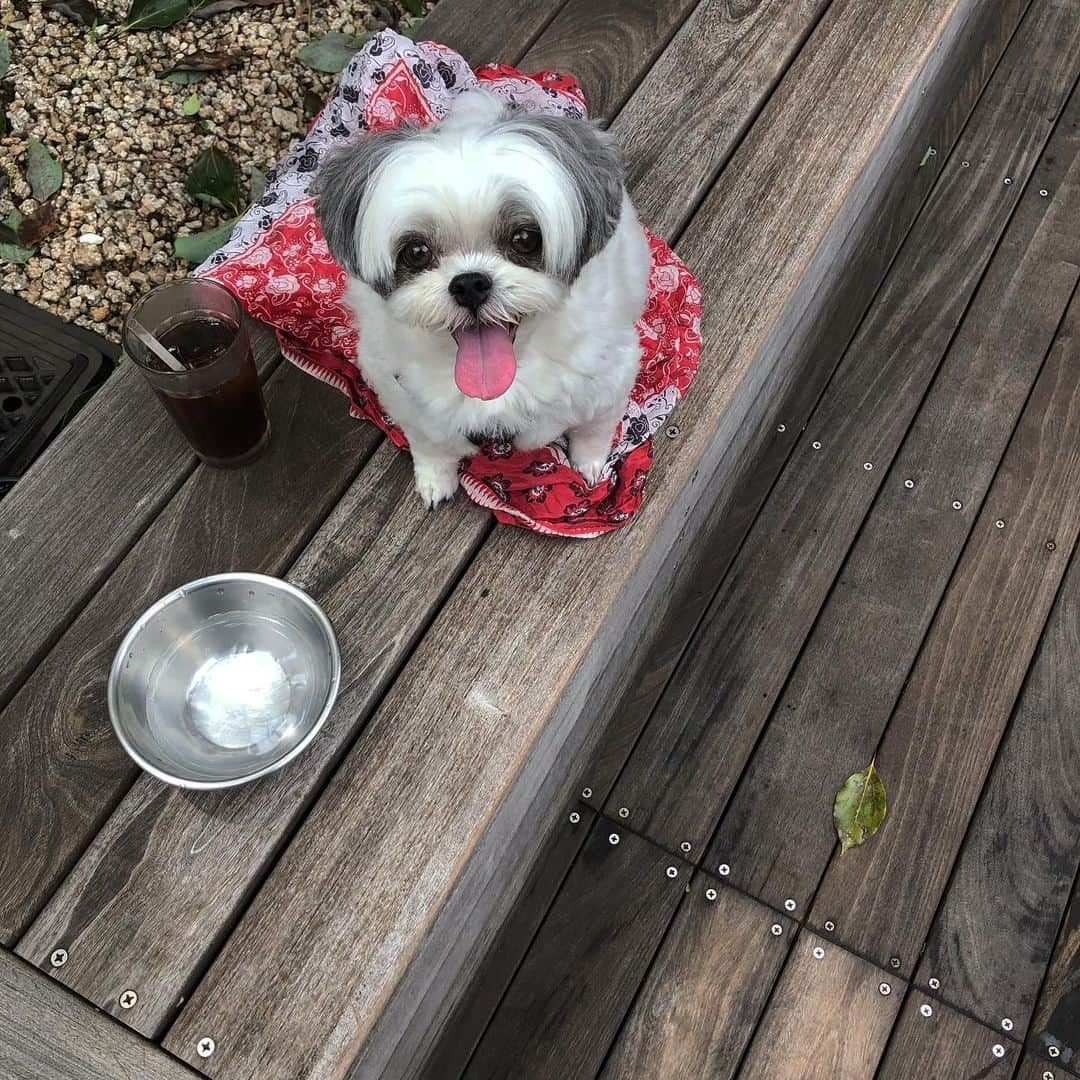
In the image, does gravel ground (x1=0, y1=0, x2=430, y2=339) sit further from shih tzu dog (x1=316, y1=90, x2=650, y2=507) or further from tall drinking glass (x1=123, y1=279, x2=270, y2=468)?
shih tzu dog (x1=316, y1=90, x2=650, y2=507)

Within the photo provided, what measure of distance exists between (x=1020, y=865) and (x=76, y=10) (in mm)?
2911

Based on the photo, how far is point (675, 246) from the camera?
1.94 meters

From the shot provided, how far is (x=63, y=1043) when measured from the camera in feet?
4.46

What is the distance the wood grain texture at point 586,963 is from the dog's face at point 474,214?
1041mm

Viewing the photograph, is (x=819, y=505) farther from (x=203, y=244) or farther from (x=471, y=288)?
(x=203, y=244)

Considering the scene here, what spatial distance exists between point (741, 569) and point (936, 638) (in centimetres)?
43

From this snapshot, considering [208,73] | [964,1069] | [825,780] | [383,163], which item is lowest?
[964,1069]

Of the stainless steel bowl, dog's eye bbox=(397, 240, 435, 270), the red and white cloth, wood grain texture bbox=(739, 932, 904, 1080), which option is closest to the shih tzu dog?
dog's eye bbox=(397, 240, 435, 270)

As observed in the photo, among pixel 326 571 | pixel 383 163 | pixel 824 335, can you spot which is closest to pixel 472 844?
pixel 326 571

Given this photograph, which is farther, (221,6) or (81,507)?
(221,6)

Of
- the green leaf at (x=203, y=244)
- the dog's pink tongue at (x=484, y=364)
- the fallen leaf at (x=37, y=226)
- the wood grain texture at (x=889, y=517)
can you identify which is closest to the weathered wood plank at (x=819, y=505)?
the wood grain texture at (x=889, y=517)

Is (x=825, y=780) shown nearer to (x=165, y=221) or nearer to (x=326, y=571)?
(x=326, y=571)

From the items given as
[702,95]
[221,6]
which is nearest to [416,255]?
[702,95]

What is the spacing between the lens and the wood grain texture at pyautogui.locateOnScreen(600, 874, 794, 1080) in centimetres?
180
